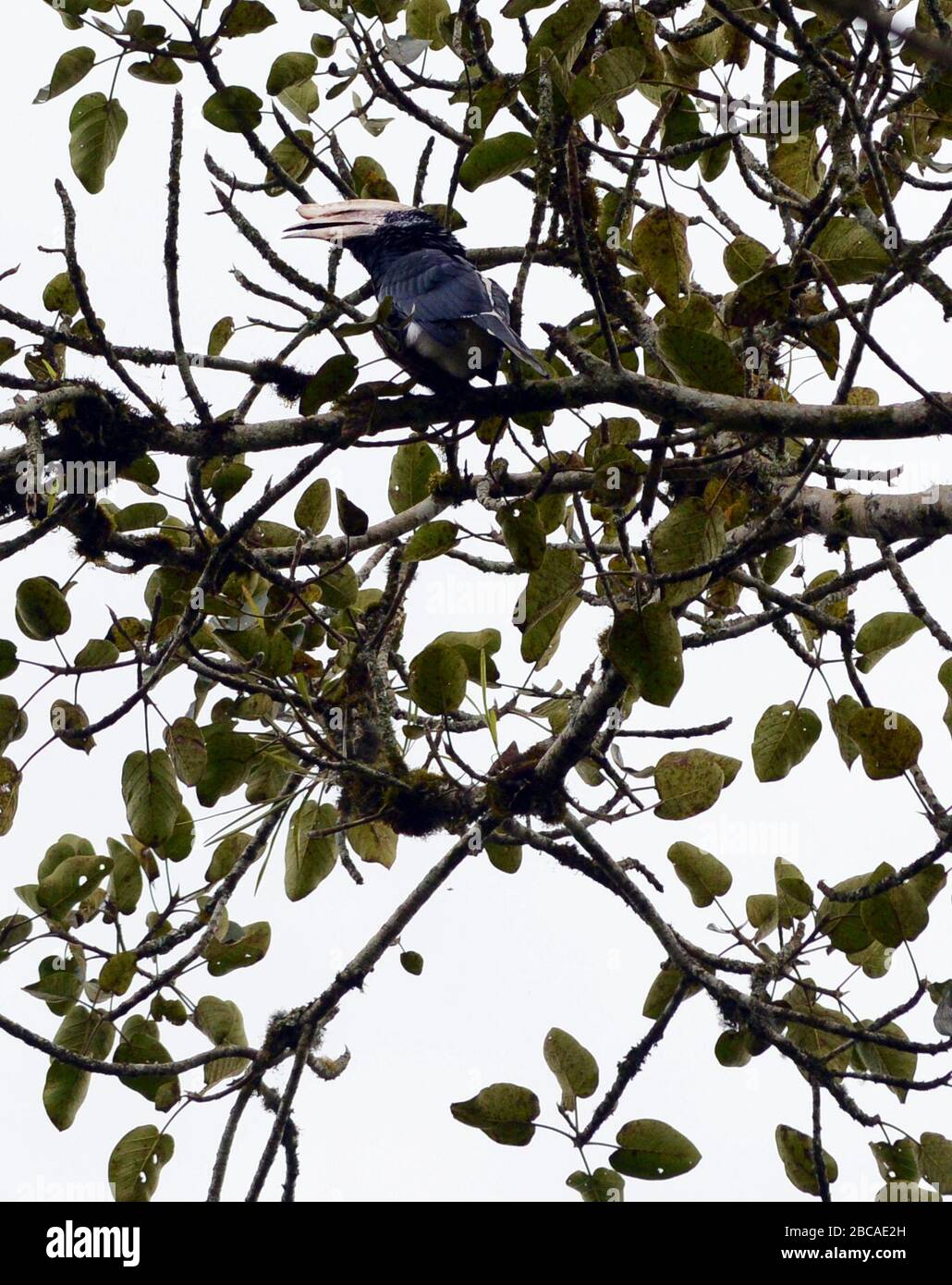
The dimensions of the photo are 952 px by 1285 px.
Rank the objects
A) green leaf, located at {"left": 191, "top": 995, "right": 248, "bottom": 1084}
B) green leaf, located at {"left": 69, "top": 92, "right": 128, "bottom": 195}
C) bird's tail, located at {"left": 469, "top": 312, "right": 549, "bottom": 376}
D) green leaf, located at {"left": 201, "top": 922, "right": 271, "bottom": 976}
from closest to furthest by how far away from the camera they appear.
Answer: bird's tail, located at {"left": 469, "top": 312, "right": 549, "bottom": 376}, green leaf, located at {"left": 69, "top": 92, "right": 128, "bottom": 195}, green leaf, located at {"left": 201, "top": 922, "right": 271, "bottom": 976}, green leaf, located at {"left": 191, "top": 995, "right": 248, "bottom": 1084}

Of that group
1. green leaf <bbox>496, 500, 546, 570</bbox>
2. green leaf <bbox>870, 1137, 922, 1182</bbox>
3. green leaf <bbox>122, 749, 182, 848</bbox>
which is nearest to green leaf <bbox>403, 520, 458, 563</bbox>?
green leaf <bbox>496, 500, 546, 570</bbox>

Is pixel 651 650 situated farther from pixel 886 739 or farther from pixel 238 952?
pixel 238 952

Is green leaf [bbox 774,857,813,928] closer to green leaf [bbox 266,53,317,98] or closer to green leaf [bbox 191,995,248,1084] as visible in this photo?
green leaf [bbox 191,995,248,1084]

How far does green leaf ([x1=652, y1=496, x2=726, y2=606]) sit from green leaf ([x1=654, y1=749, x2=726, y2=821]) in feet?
1.74

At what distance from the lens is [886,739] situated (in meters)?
2.37

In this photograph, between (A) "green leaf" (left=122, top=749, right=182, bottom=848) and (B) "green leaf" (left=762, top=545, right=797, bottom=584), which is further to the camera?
(B) "green leaf" (left=762, top=545, right=797, bottom=584)

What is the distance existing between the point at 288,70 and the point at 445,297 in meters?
0.71

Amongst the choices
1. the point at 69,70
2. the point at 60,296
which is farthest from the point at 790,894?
the point at 69,70

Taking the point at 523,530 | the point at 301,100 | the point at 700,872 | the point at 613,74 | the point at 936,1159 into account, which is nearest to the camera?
the point at 613,74

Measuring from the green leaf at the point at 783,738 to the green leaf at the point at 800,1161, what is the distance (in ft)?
2.80

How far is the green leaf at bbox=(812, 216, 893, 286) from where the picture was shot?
7.61ft

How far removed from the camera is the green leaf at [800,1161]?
275cm

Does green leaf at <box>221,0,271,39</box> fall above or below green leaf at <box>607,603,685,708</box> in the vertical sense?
above
